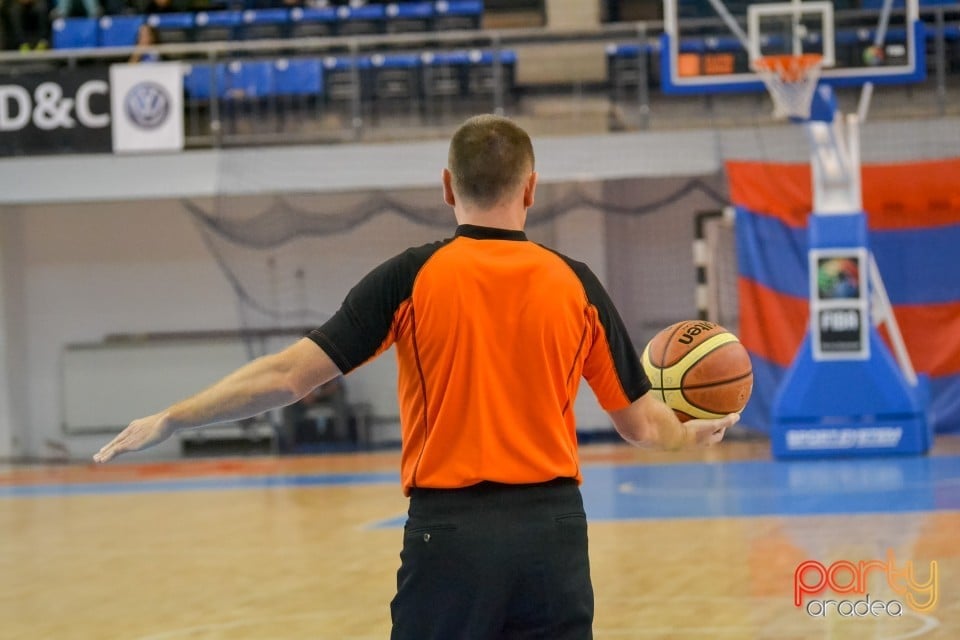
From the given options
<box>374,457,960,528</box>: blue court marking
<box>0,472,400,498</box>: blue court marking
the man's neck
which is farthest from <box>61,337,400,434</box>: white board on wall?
the man's neck

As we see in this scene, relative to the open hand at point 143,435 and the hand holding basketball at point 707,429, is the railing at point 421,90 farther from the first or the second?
the open hand at point 143,435

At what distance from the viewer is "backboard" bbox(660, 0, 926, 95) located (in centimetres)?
1294

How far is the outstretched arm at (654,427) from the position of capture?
3016 mm

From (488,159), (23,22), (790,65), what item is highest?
(23,22)

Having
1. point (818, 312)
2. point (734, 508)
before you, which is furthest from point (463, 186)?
point (818, 312)

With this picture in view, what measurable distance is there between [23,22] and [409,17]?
5.36 m

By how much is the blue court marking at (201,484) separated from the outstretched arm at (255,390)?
34.1ft

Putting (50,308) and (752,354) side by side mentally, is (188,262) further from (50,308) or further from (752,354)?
(752,354)

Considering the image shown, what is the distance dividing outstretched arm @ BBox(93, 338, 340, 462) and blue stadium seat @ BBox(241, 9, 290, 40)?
1553cm

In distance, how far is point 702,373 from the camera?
3555 mm

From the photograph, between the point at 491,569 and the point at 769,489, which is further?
the point at 769,489

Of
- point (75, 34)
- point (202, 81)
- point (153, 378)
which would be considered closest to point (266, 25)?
point (202, 81)

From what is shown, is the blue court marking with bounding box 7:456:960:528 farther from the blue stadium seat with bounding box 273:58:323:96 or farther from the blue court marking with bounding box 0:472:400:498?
the blue stadium seat with bounding box 273:58:323:96

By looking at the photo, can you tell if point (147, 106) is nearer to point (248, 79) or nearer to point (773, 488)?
point (248, 79)
